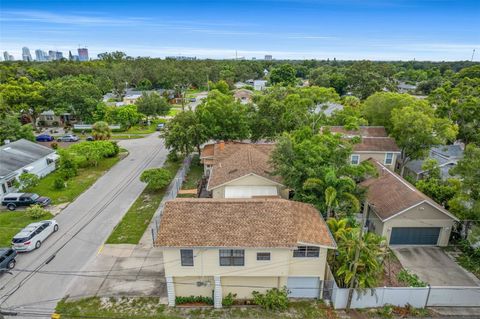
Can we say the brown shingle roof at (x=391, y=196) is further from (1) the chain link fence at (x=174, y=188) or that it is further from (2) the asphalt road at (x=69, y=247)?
(2) the asphalt road at (x=69, y=247)

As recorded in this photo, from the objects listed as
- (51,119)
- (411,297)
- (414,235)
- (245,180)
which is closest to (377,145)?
(414,235)

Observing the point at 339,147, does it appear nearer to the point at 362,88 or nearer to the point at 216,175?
the point at 216,175

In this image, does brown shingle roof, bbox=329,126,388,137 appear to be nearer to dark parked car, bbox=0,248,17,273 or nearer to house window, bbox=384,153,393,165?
house window, bbox=384,153,393,165

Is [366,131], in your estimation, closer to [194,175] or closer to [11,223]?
[194,175]

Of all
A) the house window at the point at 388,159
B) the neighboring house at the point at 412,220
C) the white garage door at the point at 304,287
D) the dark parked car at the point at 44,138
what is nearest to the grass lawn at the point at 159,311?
the white garage door at the point at 304,287

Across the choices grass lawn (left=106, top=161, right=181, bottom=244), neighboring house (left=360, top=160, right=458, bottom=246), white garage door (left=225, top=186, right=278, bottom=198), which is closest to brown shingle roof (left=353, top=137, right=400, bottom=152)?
neighboring house (left=360, top=160, right=458, bottom=246)

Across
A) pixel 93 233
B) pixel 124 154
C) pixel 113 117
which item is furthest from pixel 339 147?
pixel 113 117
